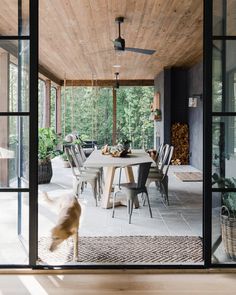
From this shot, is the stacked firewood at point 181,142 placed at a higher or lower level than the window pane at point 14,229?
higher

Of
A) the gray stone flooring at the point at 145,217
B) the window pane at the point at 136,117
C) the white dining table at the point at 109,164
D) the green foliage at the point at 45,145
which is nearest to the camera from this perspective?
the gray stone flooring at the point at 145,217

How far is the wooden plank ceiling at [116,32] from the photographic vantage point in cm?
513

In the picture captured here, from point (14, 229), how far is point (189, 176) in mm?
5874

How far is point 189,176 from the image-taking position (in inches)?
335

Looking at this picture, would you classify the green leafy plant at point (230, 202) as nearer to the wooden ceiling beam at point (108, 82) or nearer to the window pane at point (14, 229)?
the window pane at point (14, 229)

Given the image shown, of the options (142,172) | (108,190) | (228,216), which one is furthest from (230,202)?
(108,190)

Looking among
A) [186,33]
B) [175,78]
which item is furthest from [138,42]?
[175,78]

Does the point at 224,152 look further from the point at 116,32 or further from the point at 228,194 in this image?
the point at 116,32

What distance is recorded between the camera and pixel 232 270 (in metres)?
3.06

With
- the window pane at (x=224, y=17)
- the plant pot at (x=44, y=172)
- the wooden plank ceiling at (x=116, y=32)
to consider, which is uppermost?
the wooden plank ceiling at (x=116, y=32)

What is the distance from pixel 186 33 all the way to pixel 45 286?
16.9 ft

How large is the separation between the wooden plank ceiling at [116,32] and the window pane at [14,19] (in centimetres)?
4

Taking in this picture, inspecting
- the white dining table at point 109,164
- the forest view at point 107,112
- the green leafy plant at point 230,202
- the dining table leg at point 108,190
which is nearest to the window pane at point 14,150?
the green leafy plant at point 230,202

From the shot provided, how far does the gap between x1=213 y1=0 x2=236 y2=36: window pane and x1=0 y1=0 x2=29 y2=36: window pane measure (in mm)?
1535
